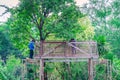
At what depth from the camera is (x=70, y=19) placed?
73.2 feet

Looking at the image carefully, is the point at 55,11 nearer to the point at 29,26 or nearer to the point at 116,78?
the point at 29,26

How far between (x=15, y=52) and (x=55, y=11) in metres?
23.4

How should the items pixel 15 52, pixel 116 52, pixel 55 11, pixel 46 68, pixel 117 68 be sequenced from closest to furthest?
1. pixel 55 11
2. pixel 46 68
3. pixel 117 68
4. pixel 116 52
5. pixel 15 52

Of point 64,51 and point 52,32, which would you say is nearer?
point 64,51

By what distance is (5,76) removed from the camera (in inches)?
961

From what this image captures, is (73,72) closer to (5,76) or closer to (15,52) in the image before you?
(5,76)

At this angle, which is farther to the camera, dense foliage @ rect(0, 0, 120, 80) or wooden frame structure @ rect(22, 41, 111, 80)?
dense foliage @ rect(0, 0, 120, 80)

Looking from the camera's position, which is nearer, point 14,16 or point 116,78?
point 14,16

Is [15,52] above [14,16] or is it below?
below

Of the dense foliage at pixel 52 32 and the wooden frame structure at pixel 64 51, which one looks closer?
the wooden frame structure at pixel 64 51

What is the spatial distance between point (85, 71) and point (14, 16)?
6.19 meters

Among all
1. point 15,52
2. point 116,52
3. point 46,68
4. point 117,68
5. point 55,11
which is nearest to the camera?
point 55,11

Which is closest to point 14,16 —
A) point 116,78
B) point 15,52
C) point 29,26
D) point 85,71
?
point 29,26

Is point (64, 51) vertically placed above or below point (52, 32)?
below
